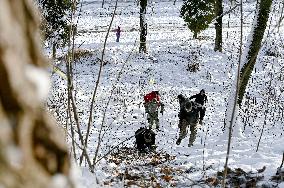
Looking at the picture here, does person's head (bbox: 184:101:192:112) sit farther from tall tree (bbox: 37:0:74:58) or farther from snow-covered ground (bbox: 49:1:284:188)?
tall tree (bbox: 37:0:74:58)

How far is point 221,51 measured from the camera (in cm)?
2331

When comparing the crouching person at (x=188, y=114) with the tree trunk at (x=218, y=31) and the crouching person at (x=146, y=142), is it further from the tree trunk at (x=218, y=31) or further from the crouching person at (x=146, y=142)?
the tree trunk at (x=218, y=31)

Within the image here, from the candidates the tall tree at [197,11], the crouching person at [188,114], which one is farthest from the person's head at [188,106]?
the tall tree at [197,11]

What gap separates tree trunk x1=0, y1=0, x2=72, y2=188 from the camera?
1.66 ft

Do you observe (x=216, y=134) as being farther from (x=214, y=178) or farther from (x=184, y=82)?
(x=184, y=82)

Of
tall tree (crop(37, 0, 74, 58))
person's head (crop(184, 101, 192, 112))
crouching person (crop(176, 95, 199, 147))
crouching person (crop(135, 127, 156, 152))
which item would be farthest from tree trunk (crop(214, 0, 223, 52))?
crouching person (crop(135, 127, 156, 152))

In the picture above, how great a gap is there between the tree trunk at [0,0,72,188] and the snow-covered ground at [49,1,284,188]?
329 centimetres

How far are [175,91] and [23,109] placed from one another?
17.3 meters

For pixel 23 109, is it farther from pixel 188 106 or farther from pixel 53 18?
pixel 53 18

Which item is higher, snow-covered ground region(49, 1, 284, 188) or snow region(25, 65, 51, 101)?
snow region(25, 65, 51, 101)

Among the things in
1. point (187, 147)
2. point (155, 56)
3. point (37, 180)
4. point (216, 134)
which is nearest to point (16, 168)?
point (37, 180)

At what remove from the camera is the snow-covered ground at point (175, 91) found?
329 inches

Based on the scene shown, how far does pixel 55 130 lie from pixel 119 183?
263 inches

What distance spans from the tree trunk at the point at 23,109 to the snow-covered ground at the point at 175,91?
3.29 m
